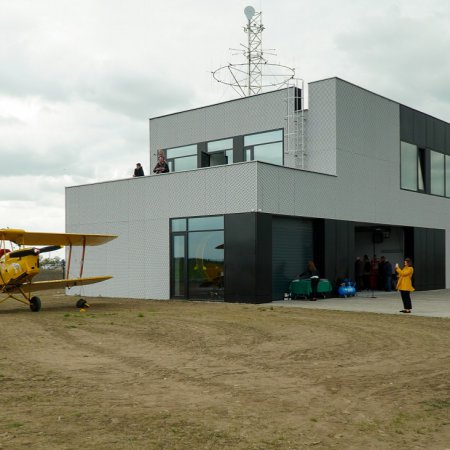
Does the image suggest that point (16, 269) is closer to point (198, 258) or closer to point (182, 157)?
point (198, 258)

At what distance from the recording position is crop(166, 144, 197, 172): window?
26.2 metres

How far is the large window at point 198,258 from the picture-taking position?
1944cm

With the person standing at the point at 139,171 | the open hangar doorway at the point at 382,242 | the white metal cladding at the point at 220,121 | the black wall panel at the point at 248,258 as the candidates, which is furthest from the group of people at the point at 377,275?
the person standing at the point at 139,171

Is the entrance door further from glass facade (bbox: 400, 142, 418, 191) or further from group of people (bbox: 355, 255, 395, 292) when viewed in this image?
glass facade (bbox: 400, 142, 418, 191)

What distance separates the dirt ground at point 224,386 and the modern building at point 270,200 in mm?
6901

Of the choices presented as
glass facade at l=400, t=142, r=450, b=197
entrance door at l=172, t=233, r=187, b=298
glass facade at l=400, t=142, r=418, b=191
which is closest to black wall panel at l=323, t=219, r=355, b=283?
entrance door at l=172, t=233, r=187, b=298

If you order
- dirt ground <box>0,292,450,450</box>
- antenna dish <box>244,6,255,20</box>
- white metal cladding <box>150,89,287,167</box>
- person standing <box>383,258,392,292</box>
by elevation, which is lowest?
dirt ground <box>0,292,450,450</box>

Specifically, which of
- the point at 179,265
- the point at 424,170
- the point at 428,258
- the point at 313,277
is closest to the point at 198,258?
the point at 179,265

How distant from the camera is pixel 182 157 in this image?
1050 inches

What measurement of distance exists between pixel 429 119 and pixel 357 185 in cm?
753

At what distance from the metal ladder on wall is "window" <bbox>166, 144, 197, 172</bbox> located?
4954mm

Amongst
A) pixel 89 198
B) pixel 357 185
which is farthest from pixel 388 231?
pixel 89 198

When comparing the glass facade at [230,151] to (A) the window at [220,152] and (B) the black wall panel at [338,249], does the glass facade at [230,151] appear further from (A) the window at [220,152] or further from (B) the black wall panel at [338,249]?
(B) the black wall panel at [338,249]

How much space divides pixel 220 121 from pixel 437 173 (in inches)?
431
